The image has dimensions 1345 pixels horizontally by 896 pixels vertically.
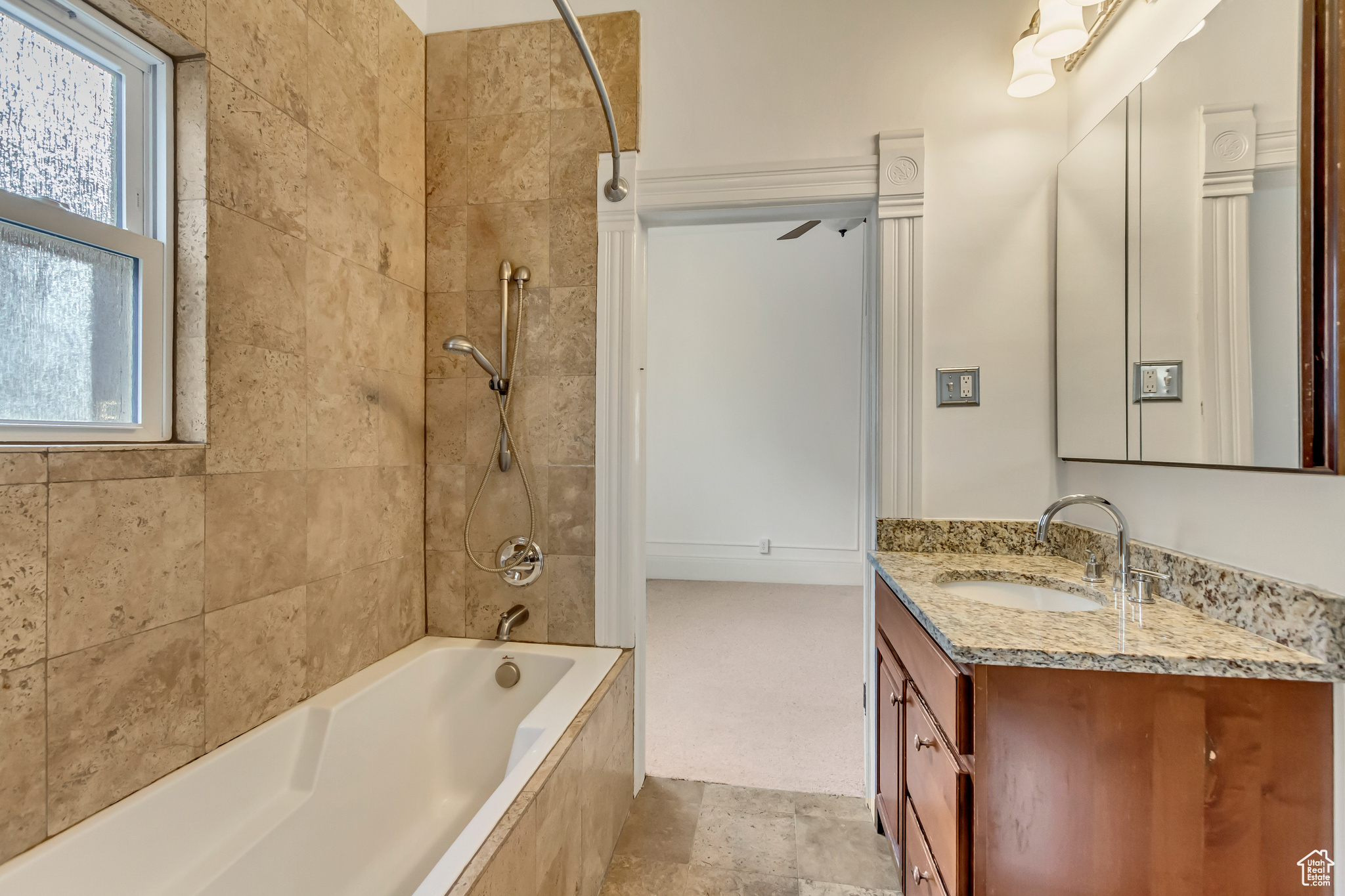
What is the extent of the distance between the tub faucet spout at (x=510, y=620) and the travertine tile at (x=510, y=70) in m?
1.64

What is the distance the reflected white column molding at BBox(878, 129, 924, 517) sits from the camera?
69.7 inches

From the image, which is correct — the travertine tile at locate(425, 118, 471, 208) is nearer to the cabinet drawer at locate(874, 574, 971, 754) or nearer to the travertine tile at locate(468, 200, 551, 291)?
the travertine tile at locate(468, 200, 551, 291)

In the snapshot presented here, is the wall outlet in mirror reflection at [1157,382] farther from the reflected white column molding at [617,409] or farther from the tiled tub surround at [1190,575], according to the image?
the reflected white column molding at [617,409]

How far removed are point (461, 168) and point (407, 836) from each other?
6.55 ft

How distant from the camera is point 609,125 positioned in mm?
1705

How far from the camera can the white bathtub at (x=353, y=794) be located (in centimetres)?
103

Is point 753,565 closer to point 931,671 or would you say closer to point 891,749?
point 891,749

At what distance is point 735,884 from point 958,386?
152 centimetres

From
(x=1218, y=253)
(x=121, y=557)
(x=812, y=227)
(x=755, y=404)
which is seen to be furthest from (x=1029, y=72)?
(x=755, y=404)

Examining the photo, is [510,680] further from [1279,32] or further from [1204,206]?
[1279,32]

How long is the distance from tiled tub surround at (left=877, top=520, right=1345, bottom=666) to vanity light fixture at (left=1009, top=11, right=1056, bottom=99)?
1223 millimetres

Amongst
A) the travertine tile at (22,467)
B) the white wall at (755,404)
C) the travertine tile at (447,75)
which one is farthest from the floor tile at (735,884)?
the white wall at (755,404)

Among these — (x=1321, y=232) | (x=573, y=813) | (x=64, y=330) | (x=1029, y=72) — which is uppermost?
(x=1029, y=72)

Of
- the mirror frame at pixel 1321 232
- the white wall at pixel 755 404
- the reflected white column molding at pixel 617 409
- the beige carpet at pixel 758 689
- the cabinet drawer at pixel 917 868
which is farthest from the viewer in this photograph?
the white wall at pixel 755 404
